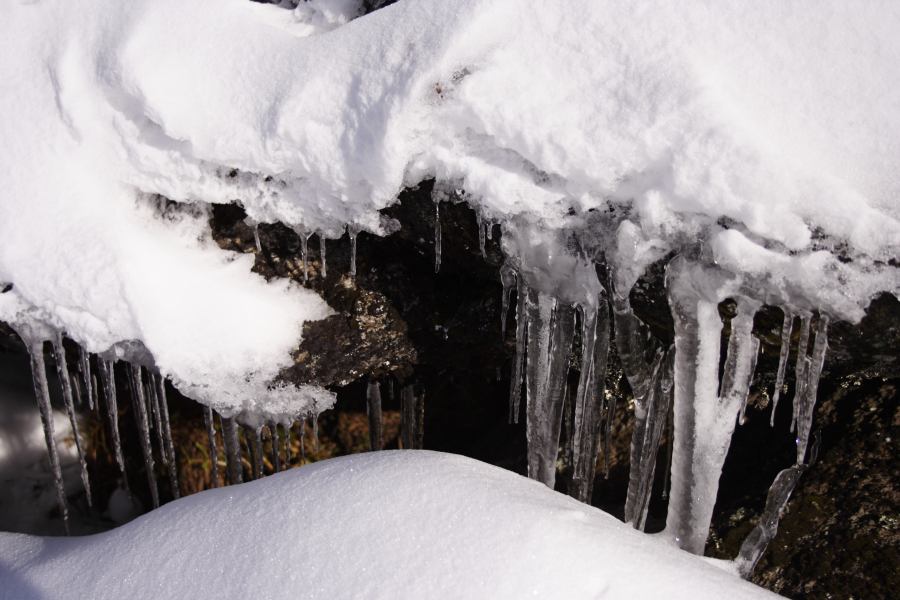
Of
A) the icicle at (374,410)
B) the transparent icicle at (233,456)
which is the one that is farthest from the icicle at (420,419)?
the transparent icicle at (233,456)

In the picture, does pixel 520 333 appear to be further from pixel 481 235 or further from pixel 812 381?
pixel 812 381

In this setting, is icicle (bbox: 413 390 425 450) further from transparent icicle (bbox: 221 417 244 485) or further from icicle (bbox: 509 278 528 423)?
transparent icicle (bbox: 221 417 244 485)

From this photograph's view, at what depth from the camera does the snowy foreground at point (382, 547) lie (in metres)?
1.62

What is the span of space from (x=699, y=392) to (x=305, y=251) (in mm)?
1314

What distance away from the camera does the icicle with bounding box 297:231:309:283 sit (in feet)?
7.59

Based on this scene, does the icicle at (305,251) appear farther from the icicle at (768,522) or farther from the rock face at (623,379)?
the icicle at (768,522)

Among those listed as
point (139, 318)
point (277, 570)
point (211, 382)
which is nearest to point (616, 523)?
point (277, 570)

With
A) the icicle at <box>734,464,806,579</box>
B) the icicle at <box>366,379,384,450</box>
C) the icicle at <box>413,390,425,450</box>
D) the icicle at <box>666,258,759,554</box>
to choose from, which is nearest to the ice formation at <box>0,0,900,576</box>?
the icicle at <box>666,258,759,554</box>

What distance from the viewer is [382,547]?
1.69 meters

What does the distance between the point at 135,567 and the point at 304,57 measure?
1515 mm

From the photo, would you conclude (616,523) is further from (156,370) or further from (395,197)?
(156,370)

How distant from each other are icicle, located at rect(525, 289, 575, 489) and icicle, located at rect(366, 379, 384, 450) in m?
0.78

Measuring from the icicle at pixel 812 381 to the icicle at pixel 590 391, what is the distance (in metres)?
0.58

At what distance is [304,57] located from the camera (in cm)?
215
